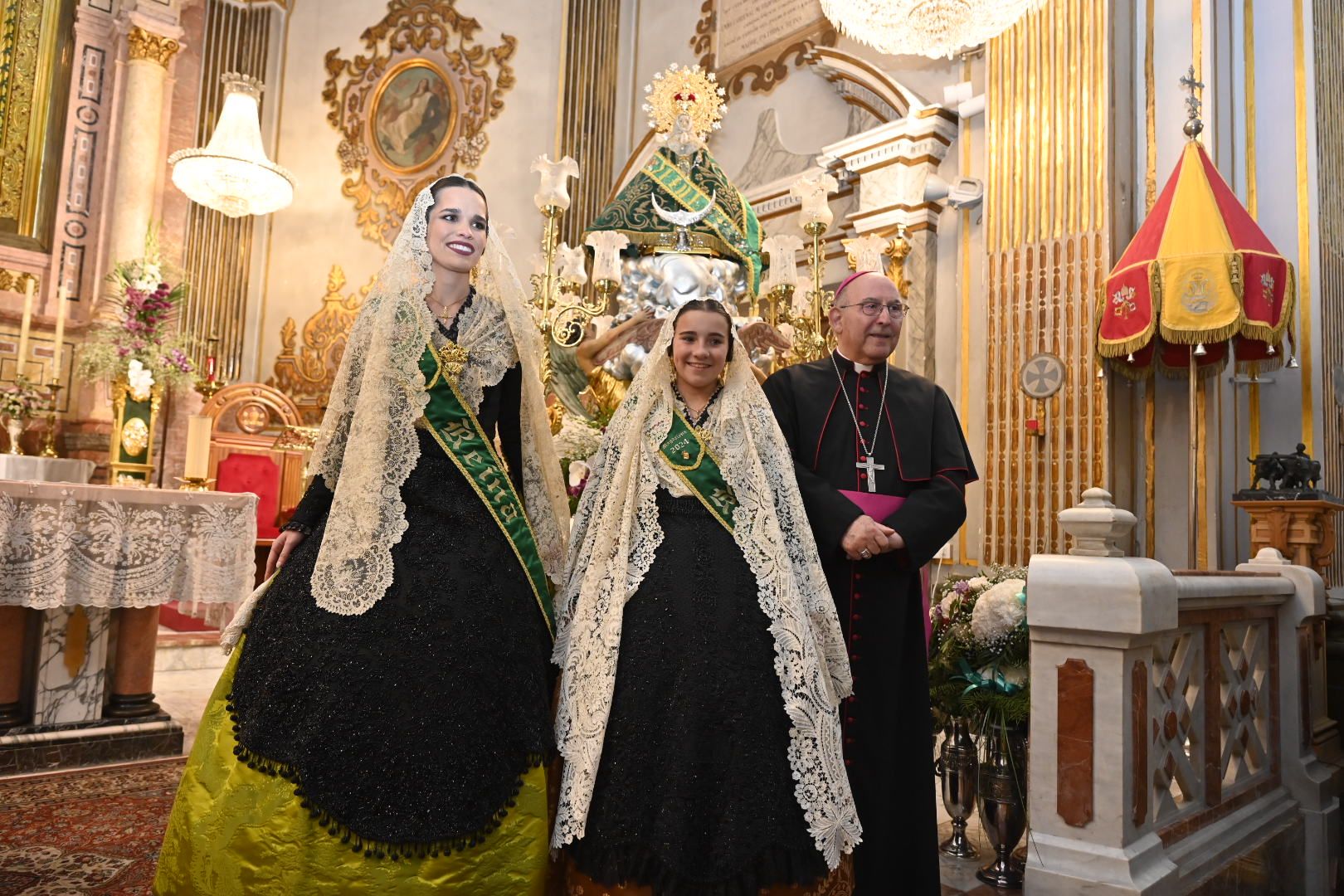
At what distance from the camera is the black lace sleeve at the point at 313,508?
6.78 feet

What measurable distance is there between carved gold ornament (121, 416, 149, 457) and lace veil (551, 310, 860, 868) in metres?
3.34

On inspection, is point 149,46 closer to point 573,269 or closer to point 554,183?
point 573,269

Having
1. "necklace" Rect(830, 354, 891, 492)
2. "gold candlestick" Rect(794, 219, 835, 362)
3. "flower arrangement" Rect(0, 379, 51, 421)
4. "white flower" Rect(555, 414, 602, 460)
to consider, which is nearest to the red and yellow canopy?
"gold candlestick" Rect(794, 219, 835, 362)

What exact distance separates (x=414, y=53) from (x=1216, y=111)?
7.26 m

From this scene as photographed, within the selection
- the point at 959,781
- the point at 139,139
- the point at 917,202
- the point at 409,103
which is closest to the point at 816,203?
the point at 917,202

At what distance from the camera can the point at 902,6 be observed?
5.29 m

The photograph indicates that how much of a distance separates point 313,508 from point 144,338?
355 cm

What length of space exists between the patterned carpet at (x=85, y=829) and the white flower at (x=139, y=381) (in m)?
1.85

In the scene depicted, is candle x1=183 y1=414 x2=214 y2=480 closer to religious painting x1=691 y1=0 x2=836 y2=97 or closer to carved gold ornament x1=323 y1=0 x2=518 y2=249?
carved gold ornament x1=323 y1=0 x2=518 y2=249

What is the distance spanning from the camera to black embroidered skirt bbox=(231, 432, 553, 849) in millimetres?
1756

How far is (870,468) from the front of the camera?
7.90 ft

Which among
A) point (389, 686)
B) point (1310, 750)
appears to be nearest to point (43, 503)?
point (389, 686)

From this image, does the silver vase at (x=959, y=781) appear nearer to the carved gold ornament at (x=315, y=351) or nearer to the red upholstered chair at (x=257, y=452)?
the red upholstered chair at (x=257, y=452)

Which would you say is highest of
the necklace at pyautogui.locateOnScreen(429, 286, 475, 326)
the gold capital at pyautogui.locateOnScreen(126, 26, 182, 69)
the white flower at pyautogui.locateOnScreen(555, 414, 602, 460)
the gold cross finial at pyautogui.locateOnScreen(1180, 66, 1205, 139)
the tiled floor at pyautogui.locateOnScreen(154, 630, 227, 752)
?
the gold capital at pyautogui.locateOnScreen(126, 26, 182, 69)
